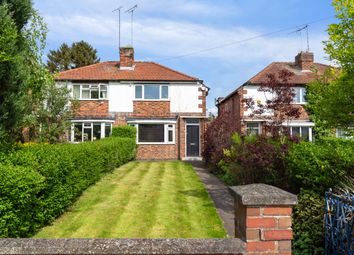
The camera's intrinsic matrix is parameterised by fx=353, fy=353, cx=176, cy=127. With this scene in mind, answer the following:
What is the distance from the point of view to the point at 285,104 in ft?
36.8

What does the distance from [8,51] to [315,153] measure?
6554 mm

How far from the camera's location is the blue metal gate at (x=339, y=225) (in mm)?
4883

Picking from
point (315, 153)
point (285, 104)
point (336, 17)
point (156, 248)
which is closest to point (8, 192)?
point (156, 248)

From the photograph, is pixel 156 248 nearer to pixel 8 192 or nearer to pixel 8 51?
pixel 8 192

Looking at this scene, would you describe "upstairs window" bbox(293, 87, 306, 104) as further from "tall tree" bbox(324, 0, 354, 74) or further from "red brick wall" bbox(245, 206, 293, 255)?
"red brick wall" bbox(245, 206, 293, 255)

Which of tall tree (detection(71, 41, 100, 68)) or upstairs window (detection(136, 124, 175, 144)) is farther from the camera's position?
tall tree (detection(71, 41, 100, 68))

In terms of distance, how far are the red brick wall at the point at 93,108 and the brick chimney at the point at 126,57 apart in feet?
11.6

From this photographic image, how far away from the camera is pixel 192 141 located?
24797mm

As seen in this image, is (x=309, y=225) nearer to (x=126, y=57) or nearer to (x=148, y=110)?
(x=148, y=110)

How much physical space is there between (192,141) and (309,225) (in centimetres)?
1846

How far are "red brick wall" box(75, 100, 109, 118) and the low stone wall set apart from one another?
72.9 feet

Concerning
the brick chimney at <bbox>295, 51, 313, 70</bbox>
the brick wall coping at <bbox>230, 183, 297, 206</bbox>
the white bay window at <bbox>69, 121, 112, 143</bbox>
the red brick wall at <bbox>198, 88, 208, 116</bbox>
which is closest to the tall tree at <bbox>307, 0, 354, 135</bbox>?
the brick wall coping at <bbox>230, 183, 297, 206</bbox>

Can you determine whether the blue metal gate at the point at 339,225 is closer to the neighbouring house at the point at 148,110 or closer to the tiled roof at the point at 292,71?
the neighbouring house at the point at 148,110

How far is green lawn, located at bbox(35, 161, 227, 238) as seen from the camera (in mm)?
7051
